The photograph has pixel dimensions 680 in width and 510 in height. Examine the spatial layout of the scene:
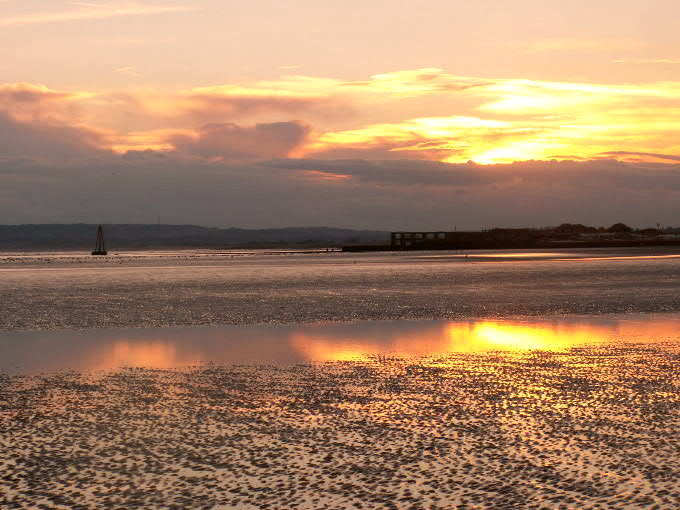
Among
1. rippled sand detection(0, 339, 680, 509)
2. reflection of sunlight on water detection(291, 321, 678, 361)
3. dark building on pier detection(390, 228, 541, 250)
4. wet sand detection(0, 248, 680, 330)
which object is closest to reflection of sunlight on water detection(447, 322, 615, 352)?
reflection of sunlight on water detection(291, 321, 678, 361)

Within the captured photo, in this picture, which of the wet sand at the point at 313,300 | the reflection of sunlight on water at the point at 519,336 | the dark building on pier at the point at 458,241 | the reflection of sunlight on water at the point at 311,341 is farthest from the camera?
the dark building on pier at the point at 458,241

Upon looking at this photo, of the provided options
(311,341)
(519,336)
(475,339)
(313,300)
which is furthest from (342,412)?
(313,300)

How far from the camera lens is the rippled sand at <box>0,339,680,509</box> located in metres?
6.79

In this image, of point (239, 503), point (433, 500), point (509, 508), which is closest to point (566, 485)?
Answer: point (509, 508)

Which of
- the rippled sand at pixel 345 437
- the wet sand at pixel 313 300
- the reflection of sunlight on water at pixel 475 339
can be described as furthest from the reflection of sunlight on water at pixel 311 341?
the wet sand at pixel 313 300

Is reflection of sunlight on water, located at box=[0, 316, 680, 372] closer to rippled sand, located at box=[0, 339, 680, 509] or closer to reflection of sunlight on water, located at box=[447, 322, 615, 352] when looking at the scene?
reflection of sunlight on water, located at box=[447, 322, 615, 352]

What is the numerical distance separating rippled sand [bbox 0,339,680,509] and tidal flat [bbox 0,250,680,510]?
0.09 ft

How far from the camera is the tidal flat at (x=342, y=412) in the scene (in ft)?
22.7

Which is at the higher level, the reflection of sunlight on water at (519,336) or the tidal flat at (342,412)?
the tidal flat at (342,412)

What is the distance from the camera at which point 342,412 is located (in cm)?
1004

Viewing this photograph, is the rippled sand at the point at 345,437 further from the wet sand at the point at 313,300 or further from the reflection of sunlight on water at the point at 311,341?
the wet sand at the point at 313,300

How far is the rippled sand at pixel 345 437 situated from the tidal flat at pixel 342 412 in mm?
28

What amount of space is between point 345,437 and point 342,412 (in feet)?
4.41

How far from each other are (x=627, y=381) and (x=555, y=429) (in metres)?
3.56
